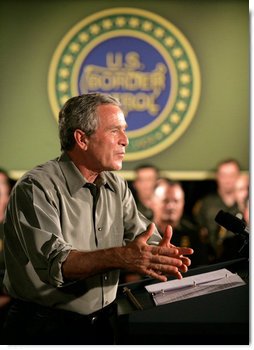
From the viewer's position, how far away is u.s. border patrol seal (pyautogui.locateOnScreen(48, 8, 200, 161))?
11.4 ft

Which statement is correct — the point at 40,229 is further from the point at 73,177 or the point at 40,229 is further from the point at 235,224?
the point at 235,224

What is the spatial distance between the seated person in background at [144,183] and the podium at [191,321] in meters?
2.27

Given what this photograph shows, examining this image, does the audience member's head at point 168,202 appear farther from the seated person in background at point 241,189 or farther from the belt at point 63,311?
the belt at point 63,311

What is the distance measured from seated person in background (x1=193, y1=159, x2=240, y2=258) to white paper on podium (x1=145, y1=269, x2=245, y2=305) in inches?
89.2

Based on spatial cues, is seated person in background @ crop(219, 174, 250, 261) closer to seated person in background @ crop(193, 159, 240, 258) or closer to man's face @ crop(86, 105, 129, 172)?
seated person in background @ crop(193, 159, 240, 258)

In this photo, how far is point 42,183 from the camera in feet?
4.46

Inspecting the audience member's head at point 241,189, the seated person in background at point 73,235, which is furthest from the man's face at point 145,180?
the seated person in background at point 73,235

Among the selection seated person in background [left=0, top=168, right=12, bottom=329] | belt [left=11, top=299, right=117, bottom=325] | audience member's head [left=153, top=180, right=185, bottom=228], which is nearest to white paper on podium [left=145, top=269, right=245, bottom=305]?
belt [left=11, top=299, right=117, bottom=325]

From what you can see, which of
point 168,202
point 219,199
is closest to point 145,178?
point 168,202

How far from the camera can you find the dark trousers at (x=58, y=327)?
1.36 metres

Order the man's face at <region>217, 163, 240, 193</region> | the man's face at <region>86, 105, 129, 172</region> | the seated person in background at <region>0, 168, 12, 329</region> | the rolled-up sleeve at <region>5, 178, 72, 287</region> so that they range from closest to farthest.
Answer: the rolled-up sleeve at <region>5, 178, 72, 287</region>, the man's face at <region>86, 105, 129, 172</region>, the seated person in background at <region>0, 168, 12, 329</region>, the man's face at <region>217, 163, 240, 193</region>

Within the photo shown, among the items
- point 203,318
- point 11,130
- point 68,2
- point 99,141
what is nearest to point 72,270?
point 203,318

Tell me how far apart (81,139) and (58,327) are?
0.49m

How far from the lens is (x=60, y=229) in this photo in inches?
51.5
